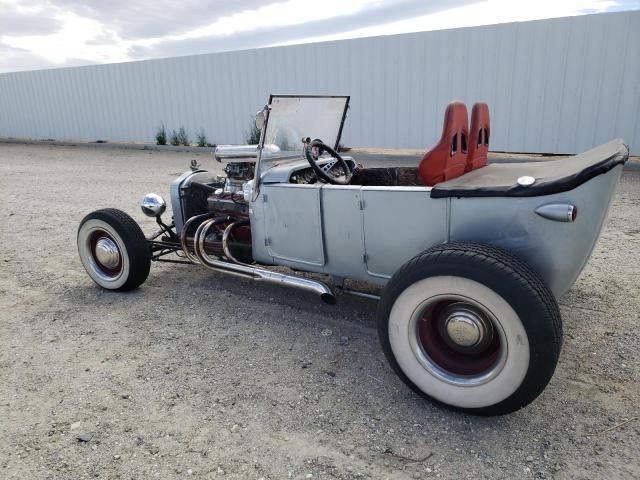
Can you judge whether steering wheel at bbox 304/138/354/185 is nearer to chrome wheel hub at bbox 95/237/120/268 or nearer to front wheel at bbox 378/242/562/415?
front wheel at bbox 378/242/562/415

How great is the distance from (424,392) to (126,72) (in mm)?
17119

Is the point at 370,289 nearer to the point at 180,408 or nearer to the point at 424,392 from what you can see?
the point at 424,392

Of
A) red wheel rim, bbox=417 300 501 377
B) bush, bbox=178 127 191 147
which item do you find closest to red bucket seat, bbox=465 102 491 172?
red wheel rim, bbox=417 300 501 377

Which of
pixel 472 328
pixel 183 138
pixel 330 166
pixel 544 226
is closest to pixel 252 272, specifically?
pixel 330 166

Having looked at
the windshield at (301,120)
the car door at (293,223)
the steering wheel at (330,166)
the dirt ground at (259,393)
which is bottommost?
the dirt ground at (259,393)

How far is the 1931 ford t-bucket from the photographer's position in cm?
211

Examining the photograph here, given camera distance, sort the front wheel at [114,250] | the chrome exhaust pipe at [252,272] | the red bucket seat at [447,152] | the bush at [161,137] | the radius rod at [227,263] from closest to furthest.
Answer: the red bucket seat at [447,152] < the chrome exhaust pipe at [252,272] < the radius rod at [227,263] < the front wheel at [114,250] < the bush at [161,137]

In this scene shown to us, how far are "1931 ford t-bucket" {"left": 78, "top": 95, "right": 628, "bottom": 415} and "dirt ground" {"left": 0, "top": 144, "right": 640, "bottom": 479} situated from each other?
0.80 ft

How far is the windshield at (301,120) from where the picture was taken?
3.50m

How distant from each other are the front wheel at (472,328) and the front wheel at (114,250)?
87.5 inches

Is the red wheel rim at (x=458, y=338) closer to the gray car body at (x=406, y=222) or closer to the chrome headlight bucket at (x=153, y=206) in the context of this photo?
the gray car body at (x=406, y=222)

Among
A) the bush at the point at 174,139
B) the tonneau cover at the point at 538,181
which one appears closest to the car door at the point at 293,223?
the tonneau cover at the point at 538,181

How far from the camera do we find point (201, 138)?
15.0 meters

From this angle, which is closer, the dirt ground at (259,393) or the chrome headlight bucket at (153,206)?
the dirt ground at (259,393)
